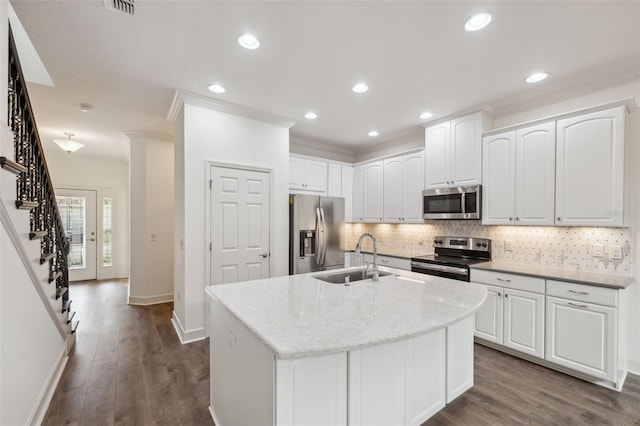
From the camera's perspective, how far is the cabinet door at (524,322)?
2.69 metres

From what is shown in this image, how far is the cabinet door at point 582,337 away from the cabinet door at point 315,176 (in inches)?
129

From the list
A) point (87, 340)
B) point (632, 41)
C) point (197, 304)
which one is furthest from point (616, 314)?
point (87, 340)

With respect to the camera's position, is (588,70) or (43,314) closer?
(43,314)

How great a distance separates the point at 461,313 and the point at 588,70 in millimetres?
2759

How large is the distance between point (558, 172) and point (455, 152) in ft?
3.67

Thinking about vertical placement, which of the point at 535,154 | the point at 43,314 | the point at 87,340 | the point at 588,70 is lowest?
the point at 87,340

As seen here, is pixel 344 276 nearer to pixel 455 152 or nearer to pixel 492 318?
pixel 492 318

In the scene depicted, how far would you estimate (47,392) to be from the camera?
2.20m

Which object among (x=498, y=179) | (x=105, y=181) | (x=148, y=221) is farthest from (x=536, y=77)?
(x=105, y=181)

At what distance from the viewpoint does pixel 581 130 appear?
2699 millimetres


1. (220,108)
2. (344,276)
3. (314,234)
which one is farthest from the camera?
(314,234)

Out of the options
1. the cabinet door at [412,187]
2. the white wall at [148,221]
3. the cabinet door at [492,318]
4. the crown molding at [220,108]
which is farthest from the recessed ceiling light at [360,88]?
the white wall at [148,221]

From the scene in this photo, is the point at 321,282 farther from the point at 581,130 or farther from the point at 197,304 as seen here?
the point at 581,130

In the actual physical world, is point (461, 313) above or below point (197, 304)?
above
